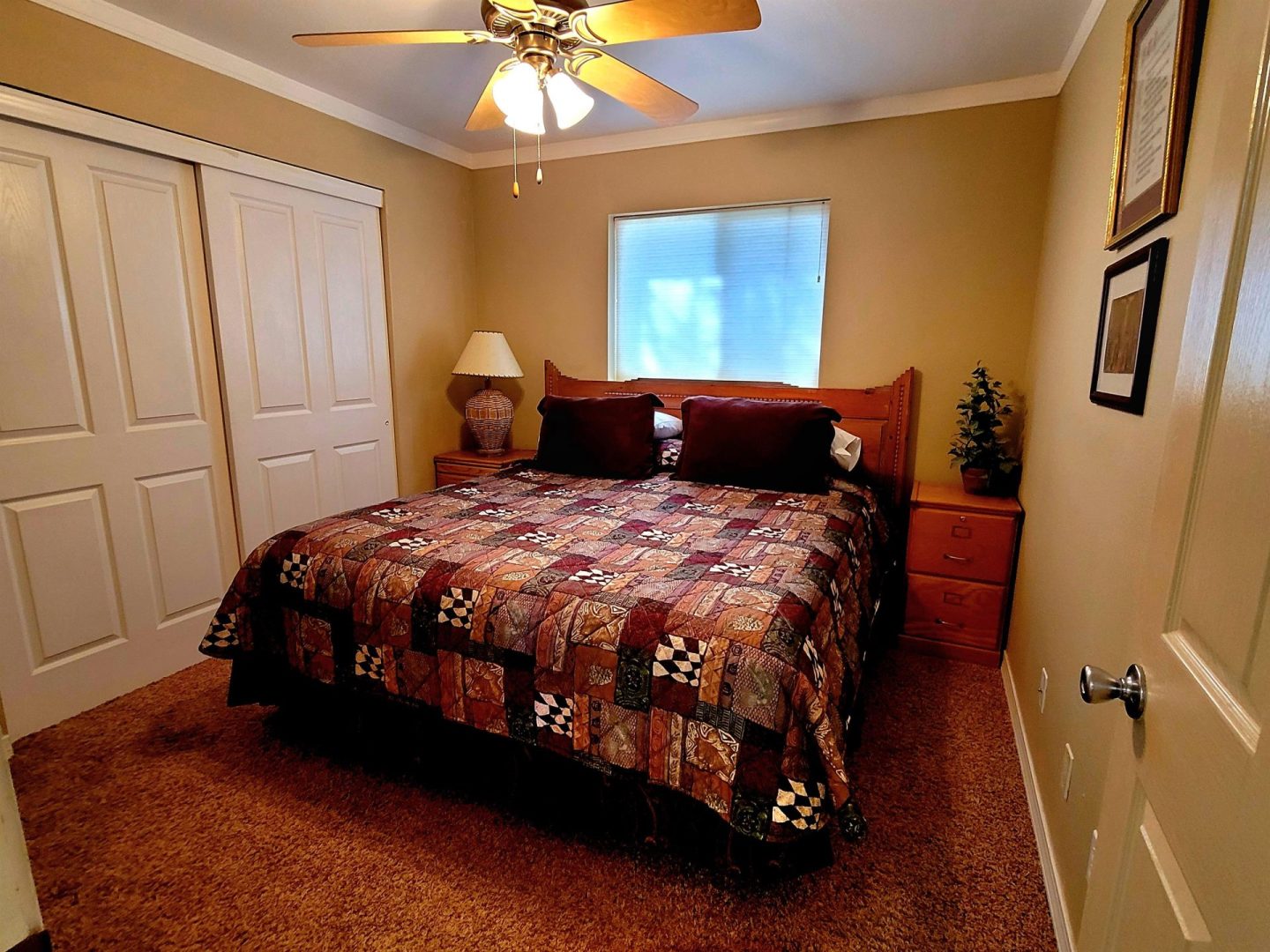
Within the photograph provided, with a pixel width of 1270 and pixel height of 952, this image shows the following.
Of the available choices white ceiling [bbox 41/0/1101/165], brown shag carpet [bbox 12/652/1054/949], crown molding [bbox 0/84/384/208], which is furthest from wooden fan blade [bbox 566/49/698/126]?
brown shag carpet [bbox 12/652/1054/949]

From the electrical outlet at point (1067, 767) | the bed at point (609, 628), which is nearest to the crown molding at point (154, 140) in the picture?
the bed at point (609, 628)

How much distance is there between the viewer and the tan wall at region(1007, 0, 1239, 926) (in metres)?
1.13

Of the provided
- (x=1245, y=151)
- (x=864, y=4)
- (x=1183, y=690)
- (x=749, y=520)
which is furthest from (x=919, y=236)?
(x=1183, y=690)

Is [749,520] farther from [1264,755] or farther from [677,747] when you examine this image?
[1264,755]

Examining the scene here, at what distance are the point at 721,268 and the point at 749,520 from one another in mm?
1686

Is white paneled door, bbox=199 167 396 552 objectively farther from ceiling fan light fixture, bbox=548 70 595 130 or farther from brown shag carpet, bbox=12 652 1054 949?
ceiling fan light fixture, bbox=548 70 595 130

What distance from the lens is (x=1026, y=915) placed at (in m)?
1.43

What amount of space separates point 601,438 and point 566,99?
1428mm

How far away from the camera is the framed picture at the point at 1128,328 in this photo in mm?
1230

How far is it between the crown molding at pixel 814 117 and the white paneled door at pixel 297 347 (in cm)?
124

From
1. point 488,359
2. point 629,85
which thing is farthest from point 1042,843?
point 488,359

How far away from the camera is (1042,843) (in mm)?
1595

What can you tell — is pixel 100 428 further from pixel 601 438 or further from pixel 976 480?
pixel 976 480

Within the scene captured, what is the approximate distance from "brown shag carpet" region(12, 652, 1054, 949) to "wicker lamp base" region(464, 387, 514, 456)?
6.45 ft
